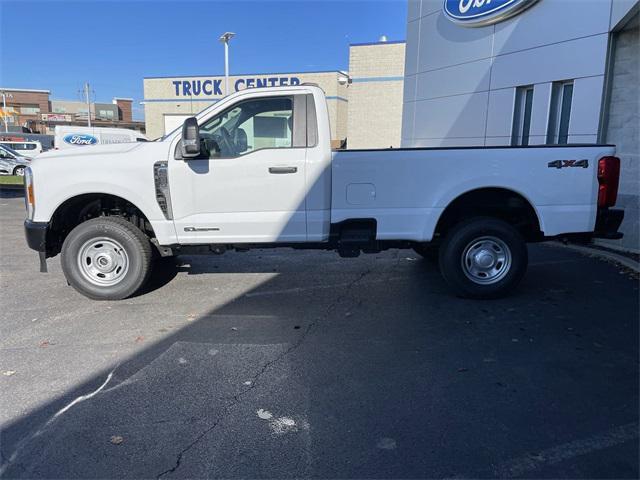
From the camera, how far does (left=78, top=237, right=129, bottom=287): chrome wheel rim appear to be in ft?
18.1

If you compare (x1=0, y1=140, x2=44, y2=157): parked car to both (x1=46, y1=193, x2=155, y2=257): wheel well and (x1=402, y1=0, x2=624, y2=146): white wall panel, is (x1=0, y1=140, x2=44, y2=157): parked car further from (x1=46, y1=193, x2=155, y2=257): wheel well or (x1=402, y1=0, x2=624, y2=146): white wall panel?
(x1=46, y1=193, x2=155, y2=257): wheel well

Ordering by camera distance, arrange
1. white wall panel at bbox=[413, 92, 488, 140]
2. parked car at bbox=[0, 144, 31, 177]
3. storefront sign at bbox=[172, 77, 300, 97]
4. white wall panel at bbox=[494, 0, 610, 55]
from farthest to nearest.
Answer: storefront sign at bbox=[172, 77, 300, 97] < parked car at bbox=[0, 144, 31, 177] < white wall panel at bbox=[413, 92, 488, 140] < white wall panel at bbox=[494, 0, 610, 55]

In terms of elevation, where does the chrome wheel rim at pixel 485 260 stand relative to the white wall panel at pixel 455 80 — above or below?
below

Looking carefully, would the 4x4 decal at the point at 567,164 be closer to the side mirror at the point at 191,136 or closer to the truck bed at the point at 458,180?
the truck bed at the point at 458,180

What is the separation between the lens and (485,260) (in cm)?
565

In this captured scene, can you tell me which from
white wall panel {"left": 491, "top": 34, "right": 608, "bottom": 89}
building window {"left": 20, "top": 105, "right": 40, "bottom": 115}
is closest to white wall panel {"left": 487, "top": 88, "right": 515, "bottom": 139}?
white wall panel {"left": 491, "top": 34, "right": 608, "bottom": 89}

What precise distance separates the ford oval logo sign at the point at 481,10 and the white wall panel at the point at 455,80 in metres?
0.89

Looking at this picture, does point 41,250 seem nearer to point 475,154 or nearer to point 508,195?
point 475,154

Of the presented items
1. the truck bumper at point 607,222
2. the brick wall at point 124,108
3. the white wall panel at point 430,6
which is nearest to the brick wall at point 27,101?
the brick wall at point 124,108

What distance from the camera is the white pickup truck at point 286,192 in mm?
5250

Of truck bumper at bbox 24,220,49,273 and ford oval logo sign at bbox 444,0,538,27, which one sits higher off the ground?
ford oval logo sign at bbox 444,0,538,27

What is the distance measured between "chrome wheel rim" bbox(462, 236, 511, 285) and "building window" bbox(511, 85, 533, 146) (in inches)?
226

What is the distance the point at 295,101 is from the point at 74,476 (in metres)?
4.08

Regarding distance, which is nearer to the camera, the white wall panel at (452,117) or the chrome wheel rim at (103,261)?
the chrome wheel rim at (103,261)
